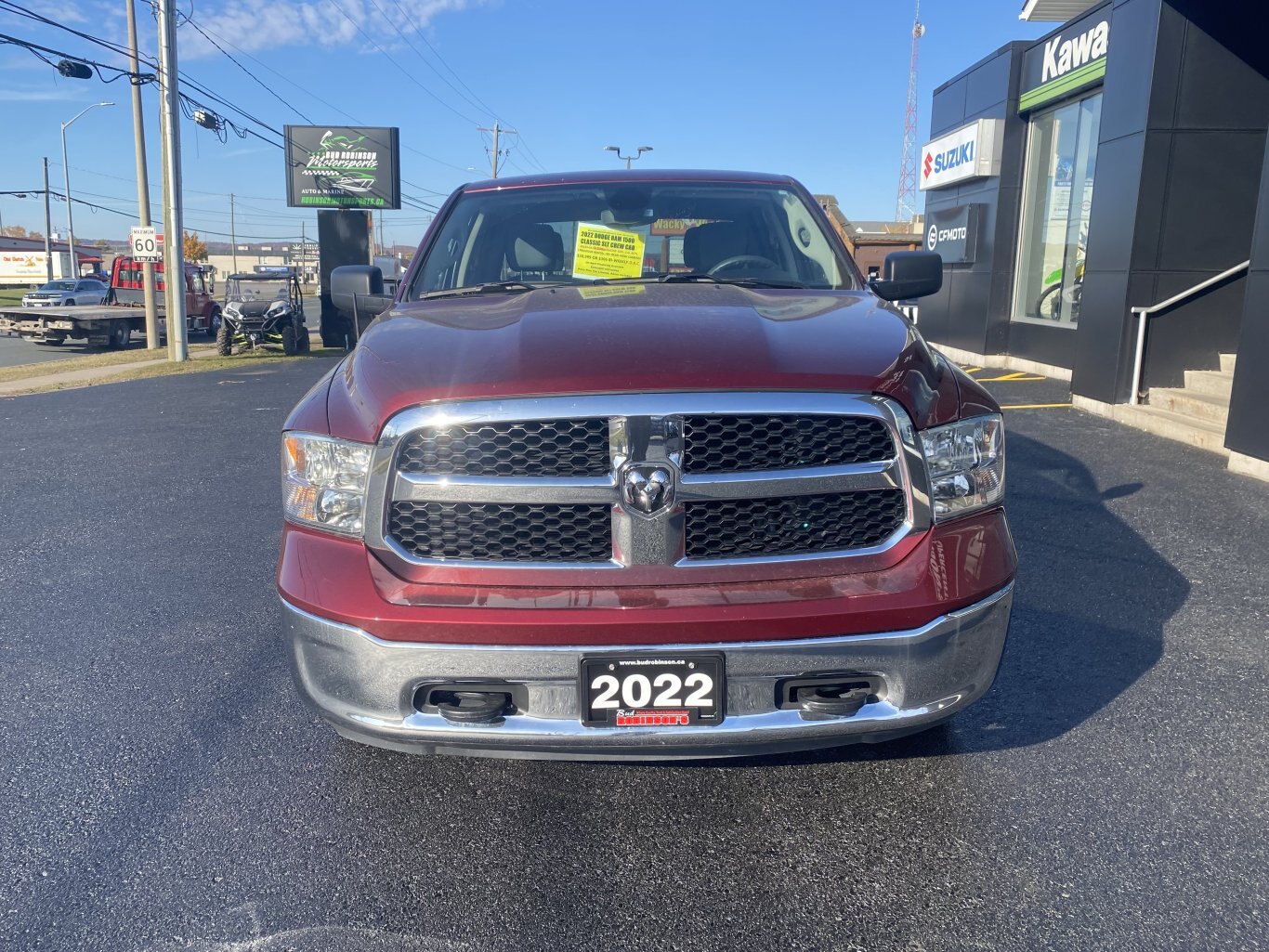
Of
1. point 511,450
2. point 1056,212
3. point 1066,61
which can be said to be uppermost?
point 1066,61

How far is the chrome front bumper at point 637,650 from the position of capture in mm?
2254

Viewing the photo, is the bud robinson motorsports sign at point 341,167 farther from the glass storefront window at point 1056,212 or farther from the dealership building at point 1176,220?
the dealership building at point 1176,220

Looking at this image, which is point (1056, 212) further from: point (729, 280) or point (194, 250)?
point (194, 250)

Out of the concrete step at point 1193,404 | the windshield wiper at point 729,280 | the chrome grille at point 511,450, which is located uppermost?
the windshield wiper at point 729,280

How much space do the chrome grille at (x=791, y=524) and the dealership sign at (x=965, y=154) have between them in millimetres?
13842

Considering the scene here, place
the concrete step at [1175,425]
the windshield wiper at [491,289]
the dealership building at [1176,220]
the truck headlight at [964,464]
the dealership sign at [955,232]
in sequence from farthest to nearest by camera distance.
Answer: the dealership sign at [955,232]
the dealership building at [1176,220]
the concrete step at [1175,425]
the windshield wiper at [491,289]
the truck headlight at [964,464]

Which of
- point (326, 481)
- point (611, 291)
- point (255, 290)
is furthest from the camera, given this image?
point (255, 290)

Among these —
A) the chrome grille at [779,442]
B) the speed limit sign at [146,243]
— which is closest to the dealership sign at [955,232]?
the chrome grille at [779,442]

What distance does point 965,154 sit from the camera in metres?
15.2

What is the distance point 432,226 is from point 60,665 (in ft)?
7.43

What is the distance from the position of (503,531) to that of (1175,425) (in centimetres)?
794

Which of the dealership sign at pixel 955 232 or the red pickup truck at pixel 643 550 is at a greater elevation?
the dealership sign at pixel 955 232

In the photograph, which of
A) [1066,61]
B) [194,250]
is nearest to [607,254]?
[1066,61]

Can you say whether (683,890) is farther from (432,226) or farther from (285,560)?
(432,226)
